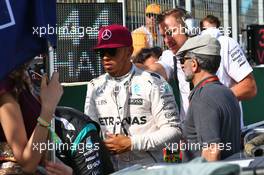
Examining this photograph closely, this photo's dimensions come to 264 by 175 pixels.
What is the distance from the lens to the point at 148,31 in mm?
7992

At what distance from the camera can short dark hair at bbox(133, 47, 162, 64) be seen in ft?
22.5

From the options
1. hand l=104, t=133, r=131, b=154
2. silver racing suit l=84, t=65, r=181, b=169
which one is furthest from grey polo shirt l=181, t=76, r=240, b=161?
hand l=104, t=133, r=131, b=154

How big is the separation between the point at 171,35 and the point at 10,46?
7.60ft

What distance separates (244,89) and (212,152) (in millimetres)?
1371

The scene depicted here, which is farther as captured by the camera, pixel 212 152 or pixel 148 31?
pixel 148 31

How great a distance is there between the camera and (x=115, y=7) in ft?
22.7

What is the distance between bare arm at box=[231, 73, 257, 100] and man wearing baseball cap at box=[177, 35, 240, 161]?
0.96 metres

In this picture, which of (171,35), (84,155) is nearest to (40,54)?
(84,155)

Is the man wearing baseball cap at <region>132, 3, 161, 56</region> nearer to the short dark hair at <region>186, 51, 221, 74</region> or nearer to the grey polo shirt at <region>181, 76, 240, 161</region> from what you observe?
the short dark hair at <region>186, 51, 221, 74</region>

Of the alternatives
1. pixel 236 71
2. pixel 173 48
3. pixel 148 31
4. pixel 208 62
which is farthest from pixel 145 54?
pixel 208 62

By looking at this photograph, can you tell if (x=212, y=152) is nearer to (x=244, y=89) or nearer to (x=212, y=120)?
(x=212, y=120)

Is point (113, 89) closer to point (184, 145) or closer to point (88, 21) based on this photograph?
point (184, 145)

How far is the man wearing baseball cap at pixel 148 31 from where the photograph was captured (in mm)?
7801

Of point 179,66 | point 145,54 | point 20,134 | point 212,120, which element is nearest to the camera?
point 20,134
